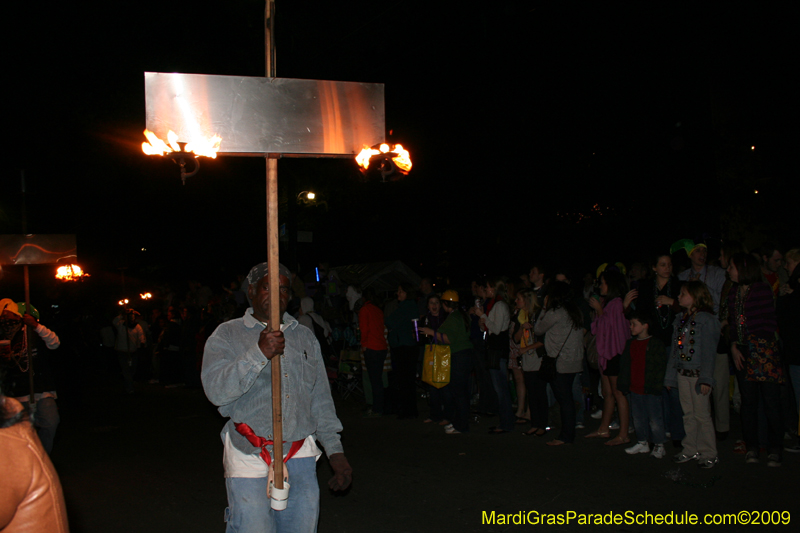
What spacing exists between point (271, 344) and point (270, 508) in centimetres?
89

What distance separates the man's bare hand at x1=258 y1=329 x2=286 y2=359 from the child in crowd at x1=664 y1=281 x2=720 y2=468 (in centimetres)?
507

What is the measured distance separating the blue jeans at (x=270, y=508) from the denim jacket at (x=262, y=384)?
0.51 ft

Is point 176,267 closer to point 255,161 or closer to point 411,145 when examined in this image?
point 255,161

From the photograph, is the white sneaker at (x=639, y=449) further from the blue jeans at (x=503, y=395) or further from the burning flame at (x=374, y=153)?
the burning flame at (x=374, y=153)

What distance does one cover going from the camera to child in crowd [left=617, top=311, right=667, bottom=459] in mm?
6902

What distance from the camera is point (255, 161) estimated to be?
2078cm

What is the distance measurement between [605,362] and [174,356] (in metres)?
10.7

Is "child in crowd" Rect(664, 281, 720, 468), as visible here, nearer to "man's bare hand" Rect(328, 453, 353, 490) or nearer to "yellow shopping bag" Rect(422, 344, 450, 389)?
"yellow shopping bag" Rect(422, 344, 450, 389)

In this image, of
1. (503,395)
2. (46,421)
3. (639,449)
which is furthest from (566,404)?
(46,421)

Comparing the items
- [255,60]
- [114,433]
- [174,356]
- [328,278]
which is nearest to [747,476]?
[114,433]

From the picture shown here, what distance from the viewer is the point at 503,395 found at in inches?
337

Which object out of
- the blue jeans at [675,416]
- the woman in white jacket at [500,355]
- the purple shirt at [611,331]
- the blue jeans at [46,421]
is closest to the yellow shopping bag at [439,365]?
Result: the woman in white jacket at [500,355]

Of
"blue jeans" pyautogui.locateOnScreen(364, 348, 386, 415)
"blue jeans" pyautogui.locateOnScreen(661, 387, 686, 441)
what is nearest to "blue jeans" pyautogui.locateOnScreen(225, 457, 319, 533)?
"blue jeans" pyautogui.locateOnScreen(661, 387, 686, 441)

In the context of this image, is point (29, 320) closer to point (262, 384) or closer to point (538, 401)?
point (262, 384)
